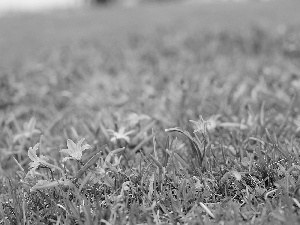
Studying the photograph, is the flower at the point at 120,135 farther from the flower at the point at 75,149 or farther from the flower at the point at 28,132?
the flower at the point at 28,132

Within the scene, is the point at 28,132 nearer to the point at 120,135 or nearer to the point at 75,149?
the point at 120,135

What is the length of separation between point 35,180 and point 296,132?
143cm

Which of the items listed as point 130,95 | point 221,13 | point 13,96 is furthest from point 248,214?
point 221,13

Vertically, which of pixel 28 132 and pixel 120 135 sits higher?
pixel 120 135

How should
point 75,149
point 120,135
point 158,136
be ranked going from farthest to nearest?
point 158,136 < point 120,135 < point 75,149

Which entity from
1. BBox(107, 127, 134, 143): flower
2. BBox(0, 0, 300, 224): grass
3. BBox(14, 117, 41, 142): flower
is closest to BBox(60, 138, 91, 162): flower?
BBox(0, 0, 300, 224): grass

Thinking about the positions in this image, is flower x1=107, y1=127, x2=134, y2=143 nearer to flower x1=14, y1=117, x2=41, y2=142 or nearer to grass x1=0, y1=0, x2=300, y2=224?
grass x1=0, y1=0, x2=300, y2=224

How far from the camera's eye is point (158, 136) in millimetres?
2639

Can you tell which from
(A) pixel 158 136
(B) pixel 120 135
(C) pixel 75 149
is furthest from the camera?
(A) pixel 158 136

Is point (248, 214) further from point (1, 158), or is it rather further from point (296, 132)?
point (1, 158)

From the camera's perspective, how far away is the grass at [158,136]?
6.23ft

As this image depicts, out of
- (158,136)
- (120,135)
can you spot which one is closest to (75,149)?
(120,135)

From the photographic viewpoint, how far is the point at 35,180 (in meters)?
2.16

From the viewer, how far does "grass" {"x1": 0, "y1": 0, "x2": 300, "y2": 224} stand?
6.23 ft
